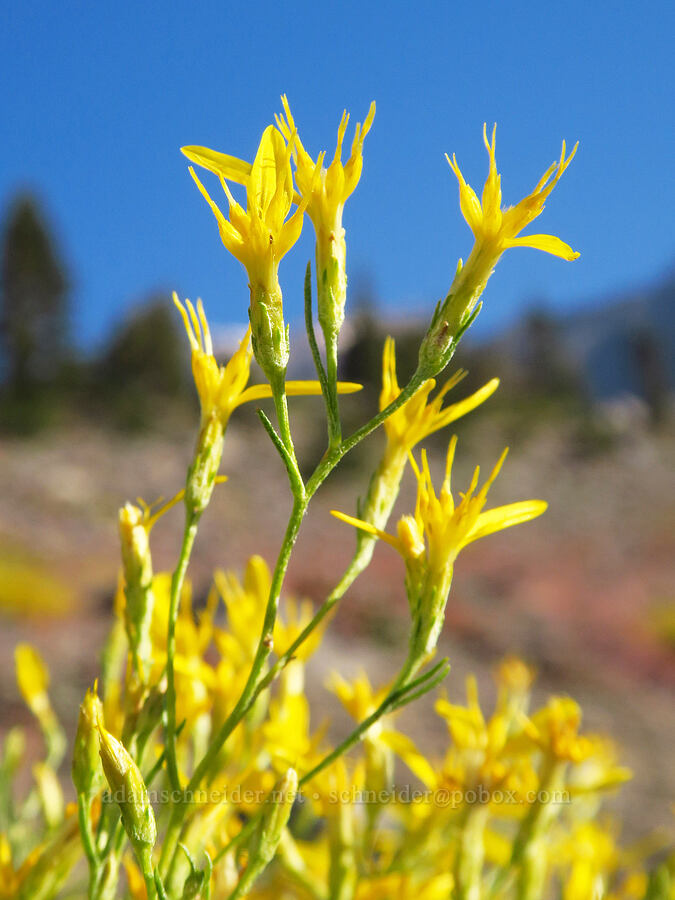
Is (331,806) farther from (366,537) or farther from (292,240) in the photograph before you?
(292,240)

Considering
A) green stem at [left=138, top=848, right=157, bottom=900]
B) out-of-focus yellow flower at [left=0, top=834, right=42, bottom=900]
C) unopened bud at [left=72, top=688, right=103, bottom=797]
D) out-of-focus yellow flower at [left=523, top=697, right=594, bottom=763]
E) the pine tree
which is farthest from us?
the pine tree

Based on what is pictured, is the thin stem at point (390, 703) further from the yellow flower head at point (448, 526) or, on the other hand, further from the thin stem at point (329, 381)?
the thin stem at point (329, 381)

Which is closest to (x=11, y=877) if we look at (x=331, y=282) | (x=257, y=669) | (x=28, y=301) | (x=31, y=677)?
(x=31, y=677)

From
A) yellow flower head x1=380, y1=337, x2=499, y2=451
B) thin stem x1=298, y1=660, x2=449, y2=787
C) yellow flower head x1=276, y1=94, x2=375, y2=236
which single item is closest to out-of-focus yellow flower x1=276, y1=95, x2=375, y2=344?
yellow flower head x1=276, y1=94, x2=375, y2=236

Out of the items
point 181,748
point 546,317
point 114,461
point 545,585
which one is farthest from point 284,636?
point 546,317

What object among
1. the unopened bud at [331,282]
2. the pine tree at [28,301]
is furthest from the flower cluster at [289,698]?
the pine tree at [28,301]

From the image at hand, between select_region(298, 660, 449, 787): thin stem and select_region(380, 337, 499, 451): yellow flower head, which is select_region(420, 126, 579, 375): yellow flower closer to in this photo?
select_region(380, 337, 499, 451): yellow flower head

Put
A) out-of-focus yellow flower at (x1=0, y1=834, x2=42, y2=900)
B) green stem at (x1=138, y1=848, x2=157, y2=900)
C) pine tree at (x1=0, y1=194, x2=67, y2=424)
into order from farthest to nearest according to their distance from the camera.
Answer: pine tree at (x1=0, y1=194, x2=67, y2=424) → out-of-focus yellow flower at (x1=0, y1=834, x2=42, y2=900) → green stem at (x1=138, y1=848, x2=157, y2=900)
